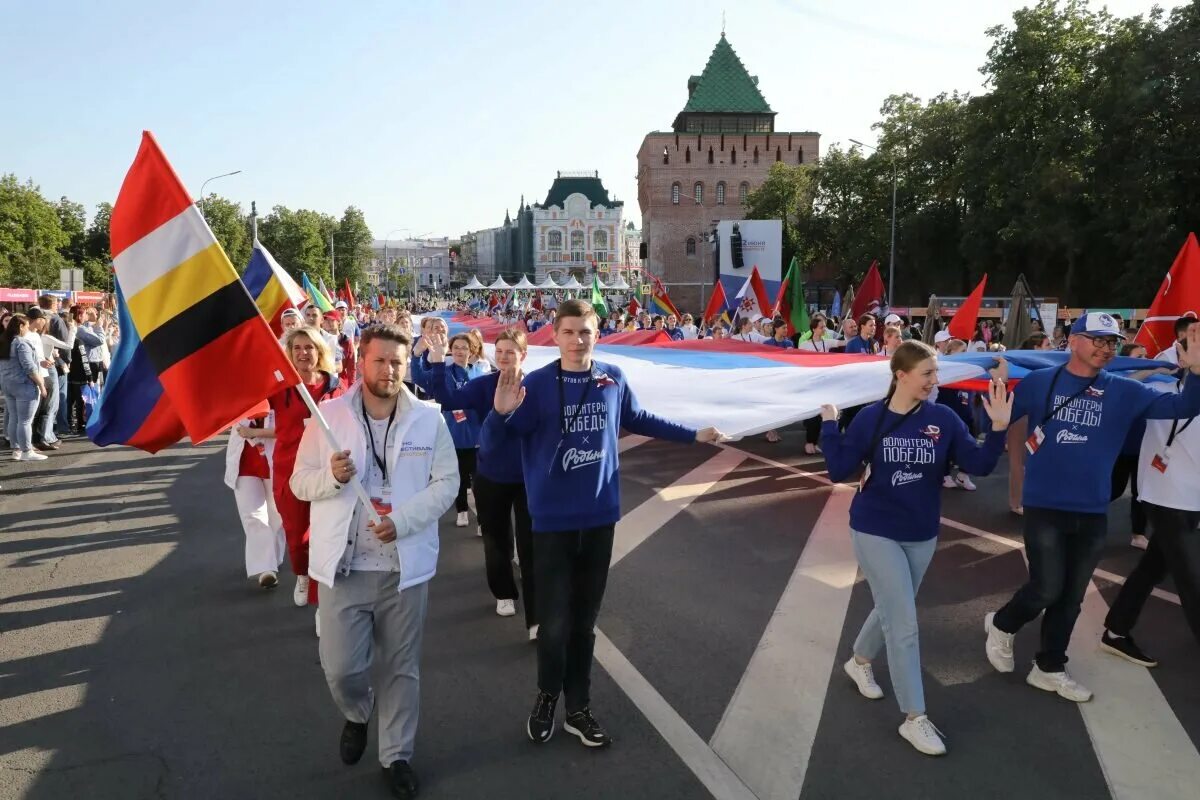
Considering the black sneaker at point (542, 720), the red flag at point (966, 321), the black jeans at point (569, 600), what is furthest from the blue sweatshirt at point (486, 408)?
the red flag at point (966, 321)

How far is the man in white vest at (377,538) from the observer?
11.9 ft

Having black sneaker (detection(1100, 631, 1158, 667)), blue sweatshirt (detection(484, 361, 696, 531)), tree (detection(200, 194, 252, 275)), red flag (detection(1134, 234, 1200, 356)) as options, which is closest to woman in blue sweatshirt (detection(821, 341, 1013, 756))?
blue sweatshirt (detection(484, 361, 696, 531))

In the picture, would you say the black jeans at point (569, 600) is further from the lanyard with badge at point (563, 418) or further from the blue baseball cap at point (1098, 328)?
the blue baseball cap at point (1098, 328)

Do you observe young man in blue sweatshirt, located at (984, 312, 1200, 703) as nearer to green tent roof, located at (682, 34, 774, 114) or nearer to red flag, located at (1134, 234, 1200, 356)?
red flag, located at (1134, 234, 1200, 356)

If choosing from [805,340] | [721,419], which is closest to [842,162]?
[805,340]

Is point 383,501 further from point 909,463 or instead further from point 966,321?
point 966,321

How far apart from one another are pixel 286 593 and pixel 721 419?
3434mm

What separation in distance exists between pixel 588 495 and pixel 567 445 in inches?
9.5

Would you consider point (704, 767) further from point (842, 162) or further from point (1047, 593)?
point (842, 162)

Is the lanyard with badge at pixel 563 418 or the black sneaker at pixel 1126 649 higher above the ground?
the lanyard with badge at pixel 563 418

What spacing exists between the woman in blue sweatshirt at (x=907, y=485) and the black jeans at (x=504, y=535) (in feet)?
6.19

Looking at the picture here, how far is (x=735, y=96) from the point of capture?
86.2 m

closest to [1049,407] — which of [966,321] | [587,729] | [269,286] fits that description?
[587,729]

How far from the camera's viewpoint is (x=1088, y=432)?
14.7 ft
